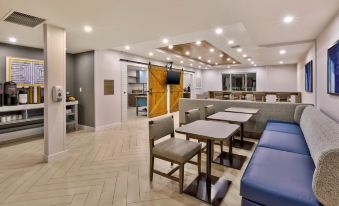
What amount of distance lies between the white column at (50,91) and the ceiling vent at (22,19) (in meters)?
0.15

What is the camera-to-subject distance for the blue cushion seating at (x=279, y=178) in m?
1.26

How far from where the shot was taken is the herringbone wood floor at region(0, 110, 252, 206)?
6.39ft

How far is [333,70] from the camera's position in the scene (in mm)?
2627

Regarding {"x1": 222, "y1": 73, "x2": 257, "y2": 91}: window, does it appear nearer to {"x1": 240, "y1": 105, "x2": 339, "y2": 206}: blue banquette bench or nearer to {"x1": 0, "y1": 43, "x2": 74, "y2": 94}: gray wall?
{"x1": 240, "y1": 105, "x2": 339, "y2": 206}: blue banquette bench

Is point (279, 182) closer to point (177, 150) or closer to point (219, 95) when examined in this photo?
point (177, 150)

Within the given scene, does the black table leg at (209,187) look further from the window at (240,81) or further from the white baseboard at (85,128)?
the window at (240,81)

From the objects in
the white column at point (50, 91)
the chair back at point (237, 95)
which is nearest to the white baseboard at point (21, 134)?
the white column at point (50, 91)

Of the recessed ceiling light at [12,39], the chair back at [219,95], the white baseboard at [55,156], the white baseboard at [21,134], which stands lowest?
the white baseboard at [55,156]

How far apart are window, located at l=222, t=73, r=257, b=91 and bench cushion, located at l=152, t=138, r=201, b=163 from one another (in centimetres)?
955

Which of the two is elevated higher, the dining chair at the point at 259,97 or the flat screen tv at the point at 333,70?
the flat screen tv at the point at 333,70

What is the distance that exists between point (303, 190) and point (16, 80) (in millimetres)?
5607

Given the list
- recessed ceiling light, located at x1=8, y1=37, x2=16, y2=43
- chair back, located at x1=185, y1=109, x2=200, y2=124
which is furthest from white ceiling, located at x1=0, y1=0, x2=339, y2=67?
chair back, located at x1=185, y1=109, x2=200, y2=124

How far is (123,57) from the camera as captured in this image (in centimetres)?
578

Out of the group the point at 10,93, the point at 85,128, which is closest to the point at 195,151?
the point at 85,128
